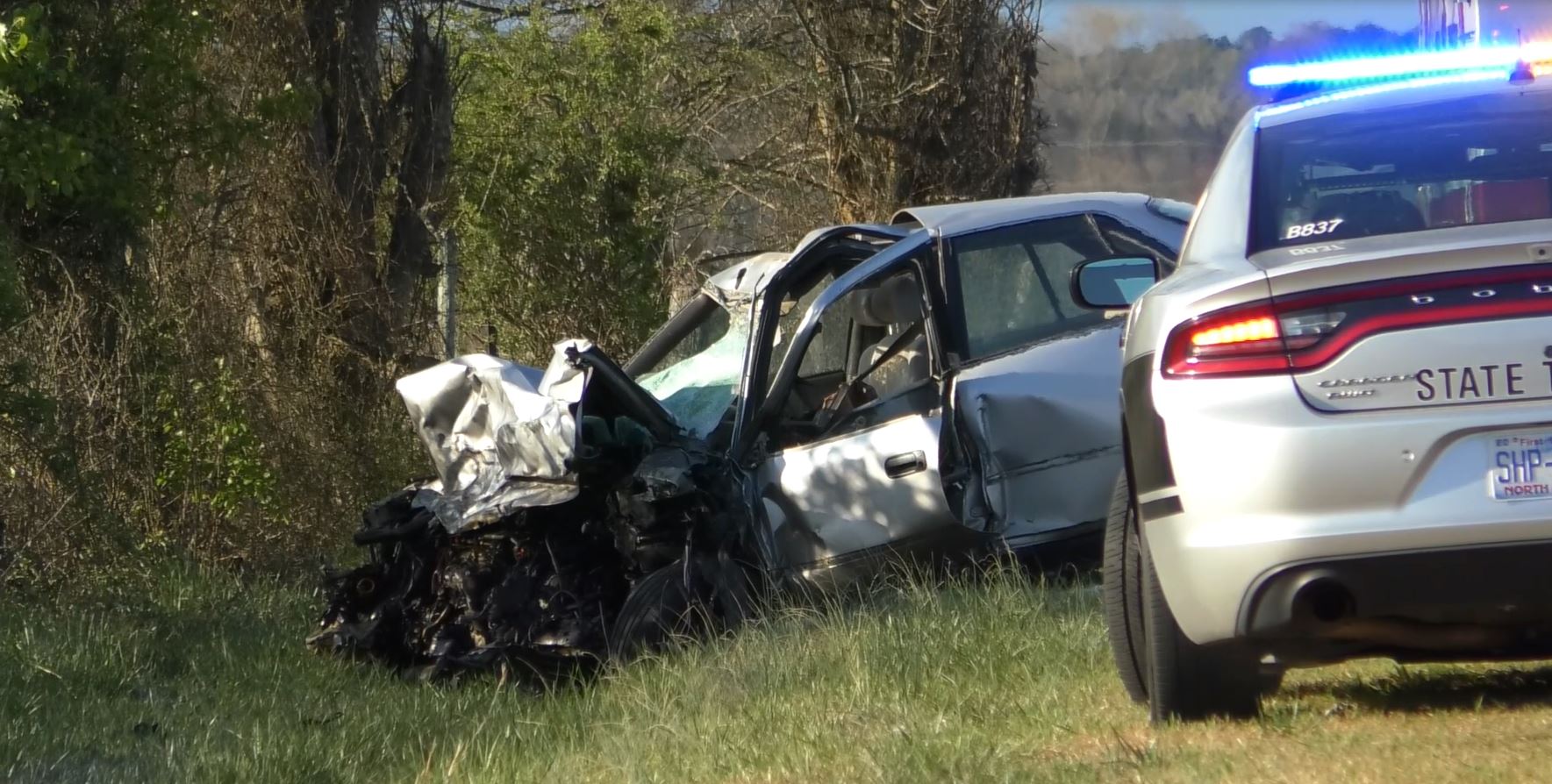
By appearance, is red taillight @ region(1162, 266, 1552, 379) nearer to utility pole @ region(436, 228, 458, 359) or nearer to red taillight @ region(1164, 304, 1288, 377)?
red taillight @ region(1164, 304, 1288, 377)

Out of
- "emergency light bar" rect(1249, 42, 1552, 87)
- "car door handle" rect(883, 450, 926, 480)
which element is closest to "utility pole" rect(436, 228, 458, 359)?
"car door handle" rect(883, 450, 926, 480)

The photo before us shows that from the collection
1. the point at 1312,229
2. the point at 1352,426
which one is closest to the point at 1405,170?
the point at 1312,229

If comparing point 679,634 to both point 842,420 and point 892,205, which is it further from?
point 892,205

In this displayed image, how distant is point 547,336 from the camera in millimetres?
17953

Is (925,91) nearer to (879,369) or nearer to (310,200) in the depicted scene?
(310,200)

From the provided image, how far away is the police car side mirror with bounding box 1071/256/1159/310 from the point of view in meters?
6.93

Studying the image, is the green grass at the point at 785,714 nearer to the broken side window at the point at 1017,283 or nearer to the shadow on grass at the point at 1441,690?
the shadow on grass at the point at 1441,690

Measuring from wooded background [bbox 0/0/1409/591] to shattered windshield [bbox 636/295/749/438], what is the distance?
292 cm

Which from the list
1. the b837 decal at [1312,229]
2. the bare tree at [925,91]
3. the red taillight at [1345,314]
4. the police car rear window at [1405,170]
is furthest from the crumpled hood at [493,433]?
the bare tree at [925,91]

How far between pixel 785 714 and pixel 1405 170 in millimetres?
2373

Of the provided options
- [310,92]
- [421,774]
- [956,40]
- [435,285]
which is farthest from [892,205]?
[421,774]

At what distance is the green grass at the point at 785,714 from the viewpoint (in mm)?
4293

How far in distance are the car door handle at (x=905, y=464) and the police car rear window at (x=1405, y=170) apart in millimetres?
2698

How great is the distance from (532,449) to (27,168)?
3767 mm
